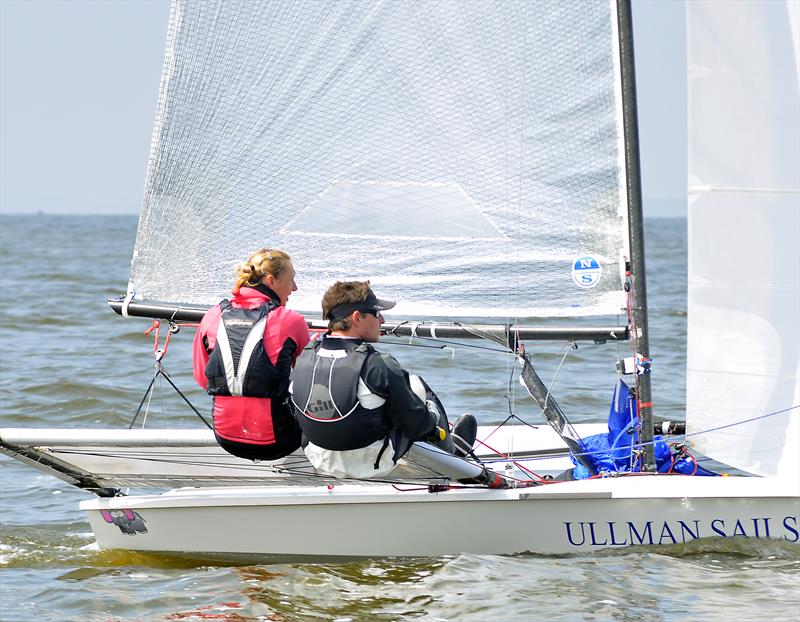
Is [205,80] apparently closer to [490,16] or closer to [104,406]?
[490,16]

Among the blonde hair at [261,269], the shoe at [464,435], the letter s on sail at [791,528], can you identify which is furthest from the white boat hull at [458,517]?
the blonde hair at [261,269]

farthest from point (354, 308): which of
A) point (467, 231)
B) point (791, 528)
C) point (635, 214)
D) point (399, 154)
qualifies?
point (791, 528)

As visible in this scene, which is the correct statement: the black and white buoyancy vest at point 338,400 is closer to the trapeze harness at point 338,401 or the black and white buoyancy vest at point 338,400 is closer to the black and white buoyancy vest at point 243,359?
the trapeze harness at point 338,401

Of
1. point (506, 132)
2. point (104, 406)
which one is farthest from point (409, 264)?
point (104, 406)

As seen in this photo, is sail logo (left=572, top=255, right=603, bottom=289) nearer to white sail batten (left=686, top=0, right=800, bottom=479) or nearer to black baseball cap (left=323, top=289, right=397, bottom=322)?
white sail batten (left=686, top=0, right=800, bottom=479)

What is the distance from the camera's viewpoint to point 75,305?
553 inches

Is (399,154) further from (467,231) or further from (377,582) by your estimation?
(377,582)

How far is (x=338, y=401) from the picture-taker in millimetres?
3840

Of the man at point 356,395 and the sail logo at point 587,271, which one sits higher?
the sail logo at point 587,271

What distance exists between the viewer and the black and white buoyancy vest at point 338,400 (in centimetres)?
384

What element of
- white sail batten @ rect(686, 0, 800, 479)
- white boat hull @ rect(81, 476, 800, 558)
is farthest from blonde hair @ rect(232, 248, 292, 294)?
white sail batten @ rect(686, 0, 800, 479)

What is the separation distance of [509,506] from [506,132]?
1.40m

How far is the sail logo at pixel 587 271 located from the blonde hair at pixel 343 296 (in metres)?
0.93

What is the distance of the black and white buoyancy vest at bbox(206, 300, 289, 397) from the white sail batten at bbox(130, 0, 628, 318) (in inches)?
28.9
